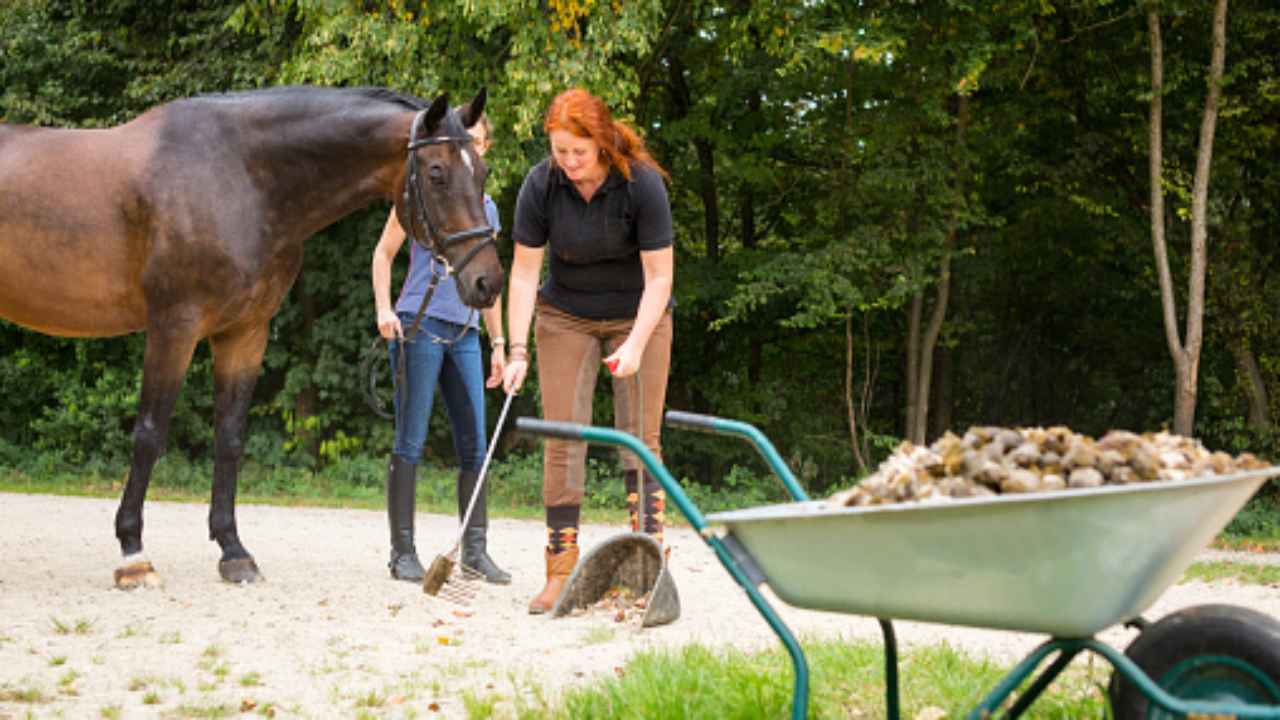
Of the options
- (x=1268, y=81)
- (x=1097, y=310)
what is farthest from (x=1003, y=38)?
(x=1097, y=310)

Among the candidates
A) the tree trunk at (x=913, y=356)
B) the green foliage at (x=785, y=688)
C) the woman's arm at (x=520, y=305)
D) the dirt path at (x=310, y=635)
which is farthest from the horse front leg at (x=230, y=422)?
the tree trunk at (x=913, y=356)

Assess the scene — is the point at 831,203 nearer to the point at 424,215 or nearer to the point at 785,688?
the point at 424,215

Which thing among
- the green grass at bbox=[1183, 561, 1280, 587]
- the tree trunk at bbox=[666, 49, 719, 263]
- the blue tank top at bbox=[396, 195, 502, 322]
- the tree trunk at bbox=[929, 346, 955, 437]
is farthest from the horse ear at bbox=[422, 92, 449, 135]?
the tree trunk at bbox=[929, 346, 955, 437]

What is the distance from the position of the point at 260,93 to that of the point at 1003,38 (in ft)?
26.8

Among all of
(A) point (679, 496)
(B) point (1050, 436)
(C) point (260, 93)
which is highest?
(C) point (260, 93)

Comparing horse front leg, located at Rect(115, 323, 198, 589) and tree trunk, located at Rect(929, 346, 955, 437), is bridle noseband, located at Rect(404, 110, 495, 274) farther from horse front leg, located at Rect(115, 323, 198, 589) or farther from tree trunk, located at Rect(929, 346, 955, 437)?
tree trunk, located at Rect(929, 346, 955, 437)

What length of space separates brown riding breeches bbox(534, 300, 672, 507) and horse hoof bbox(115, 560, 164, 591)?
6.41 feet

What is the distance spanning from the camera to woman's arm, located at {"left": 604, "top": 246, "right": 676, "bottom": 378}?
4.22 meters

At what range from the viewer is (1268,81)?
34.9 ft

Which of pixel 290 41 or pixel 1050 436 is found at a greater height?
pixel 290 41

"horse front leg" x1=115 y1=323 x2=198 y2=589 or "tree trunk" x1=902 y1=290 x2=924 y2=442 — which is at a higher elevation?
"tree trunk" x1=902 y1=290 x2=924 y2=442

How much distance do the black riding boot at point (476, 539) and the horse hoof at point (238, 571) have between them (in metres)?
0.99

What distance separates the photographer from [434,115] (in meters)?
5.09

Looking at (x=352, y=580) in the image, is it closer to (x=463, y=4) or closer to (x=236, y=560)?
(x=236, y=560)
